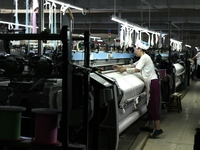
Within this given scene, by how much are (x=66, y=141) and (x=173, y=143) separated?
378cm

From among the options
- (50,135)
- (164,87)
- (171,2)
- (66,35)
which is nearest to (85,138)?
(50,135)

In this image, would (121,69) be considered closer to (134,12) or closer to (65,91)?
(65,91)

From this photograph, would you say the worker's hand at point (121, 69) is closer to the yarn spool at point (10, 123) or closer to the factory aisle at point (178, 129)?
the factory aisle at point (178, 129)

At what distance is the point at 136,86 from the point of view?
19.5 feet

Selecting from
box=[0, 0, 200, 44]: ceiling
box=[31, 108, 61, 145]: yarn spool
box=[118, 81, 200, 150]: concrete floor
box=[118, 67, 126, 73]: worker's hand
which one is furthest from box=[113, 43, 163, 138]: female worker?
box=[31, 108, 61, 145]: yarn spool

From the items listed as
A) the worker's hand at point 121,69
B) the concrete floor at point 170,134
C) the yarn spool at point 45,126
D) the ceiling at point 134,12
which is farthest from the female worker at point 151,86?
the yarn spool at point 45,126

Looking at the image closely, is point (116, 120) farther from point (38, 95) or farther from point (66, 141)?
point (66, 141)

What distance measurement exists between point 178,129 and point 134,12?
12730 millimetres

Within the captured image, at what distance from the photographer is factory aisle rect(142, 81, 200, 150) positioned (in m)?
5.84

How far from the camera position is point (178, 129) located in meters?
7.04

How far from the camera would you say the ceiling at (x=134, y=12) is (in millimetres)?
13430

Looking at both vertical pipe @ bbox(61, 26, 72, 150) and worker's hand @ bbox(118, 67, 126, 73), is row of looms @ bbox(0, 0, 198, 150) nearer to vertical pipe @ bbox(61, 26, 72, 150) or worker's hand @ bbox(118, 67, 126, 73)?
vertical pipe @ bbox(61, 26, 72, 150)

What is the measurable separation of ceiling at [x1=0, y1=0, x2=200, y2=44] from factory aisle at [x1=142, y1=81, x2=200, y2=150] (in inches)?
100

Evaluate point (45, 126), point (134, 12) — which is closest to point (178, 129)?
point (45, 126)
